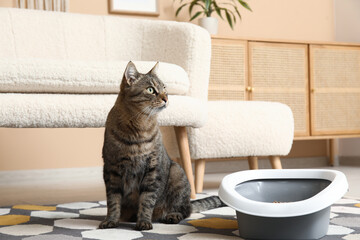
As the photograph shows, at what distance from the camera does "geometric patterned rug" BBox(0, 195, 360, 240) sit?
117 centimetres

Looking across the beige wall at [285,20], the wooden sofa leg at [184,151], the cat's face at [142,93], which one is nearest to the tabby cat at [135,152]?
the cat's face at [142,93]

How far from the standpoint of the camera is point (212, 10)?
3.03 meters

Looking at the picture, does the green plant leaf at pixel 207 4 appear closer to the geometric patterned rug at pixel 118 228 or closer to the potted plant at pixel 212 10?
the potted plant at pixel 212 10

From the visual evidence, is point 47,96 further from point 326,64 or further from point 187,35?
point 326,64

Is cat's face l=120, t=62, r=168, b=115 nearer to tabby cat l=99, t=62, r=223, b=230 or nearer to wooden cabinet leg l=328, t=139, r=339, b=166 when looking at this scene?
tabby cat l=99, t=62, r=223, b=230

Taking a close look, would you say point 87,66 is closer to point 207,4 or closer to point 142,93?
point 142,93

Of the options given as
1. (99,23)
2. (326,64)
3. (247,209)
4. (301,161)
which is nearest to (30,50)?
(99,23)

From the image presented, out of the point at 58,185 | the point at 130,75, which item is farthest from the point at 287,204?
the point at 58,185

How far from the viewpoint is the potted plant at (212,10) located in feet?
9.82

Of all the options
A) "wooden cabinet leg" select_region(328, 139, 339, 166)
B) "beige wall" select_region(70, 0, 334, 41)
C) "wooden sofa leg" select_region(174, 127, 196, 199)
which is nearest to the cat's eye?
"wooden sofa leg" select_region(174, 127, 196, 199)

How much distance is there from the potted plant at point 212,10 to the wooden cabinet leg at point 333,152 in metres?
1.18

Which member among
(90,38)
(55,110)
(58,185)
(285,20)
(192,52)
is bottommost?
(58,185)

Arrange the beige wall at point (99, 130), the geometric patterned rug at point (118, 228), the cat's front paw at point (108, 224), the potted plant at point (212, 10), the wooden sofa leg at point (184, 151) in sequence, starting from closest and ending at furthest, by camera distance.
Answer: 1. the geometric patterned rug at point (118, 228)
2. the cat's front paw at point (108, 224)
3. the wooden sofa leg at point (184, 151)
4. the beige wall at point (99, 130)
5. the potted plant at point (212, 10)

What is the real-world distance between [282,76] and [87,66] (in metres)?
1.80
